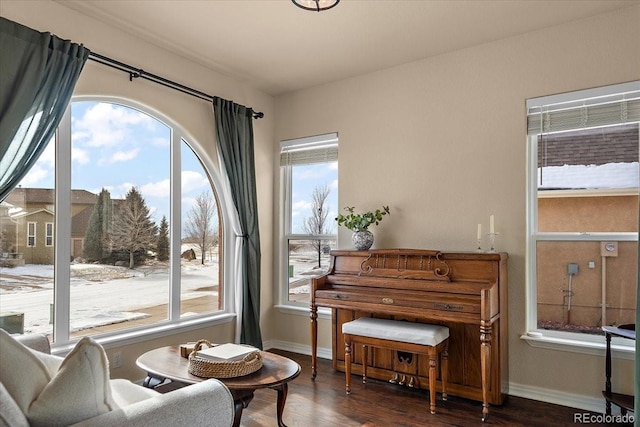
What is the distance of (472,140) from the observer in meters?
3.63

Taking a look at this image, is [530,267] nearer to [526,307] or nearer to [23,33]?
[526,307]

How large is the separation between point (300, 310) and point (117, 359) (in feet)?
6.11

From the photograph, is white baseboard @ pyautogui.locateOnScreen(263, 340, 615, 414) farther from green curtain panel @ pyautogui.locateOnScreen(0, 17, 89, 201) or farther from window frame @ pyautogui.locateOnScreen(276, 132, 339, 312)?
green curtain panel @ pyautogui.locateOnScreen(0, 17, 89, 201)

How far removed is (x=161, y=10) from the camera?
10.0 ft

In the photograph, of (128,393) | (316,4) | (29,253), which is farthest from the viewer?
(29,253)

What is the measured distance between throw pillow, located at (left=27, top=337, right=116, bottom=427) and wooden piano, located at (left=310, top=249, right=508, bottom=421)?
7.41 feet

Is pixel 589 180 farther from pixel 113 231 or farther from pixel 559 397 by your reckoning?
pixel 113 231

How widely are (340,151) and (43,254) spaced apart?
265 cm

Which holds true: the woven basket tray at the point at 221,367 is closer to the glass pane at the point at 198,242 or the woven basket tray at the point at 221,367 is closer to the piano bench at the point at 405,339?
the piano bench at the point at 405,339

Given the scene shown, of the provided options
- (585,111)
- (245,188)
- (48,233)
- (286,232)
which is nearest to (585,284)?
(585,111)

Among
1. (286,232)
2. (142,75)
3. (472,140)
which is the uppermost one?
(142,75)

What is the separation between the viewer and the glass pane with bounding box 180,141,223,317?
393 cm

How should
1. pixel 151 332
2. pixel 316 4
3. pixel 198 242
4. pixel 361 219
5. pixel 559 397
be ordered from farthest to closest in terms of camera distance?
pixel 198 242 < pixel 361 219 < pixel 151 332 < pixel 559 397 < pixel 316 4

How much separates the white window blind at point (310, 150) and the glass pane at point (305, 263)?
2.75 ft
